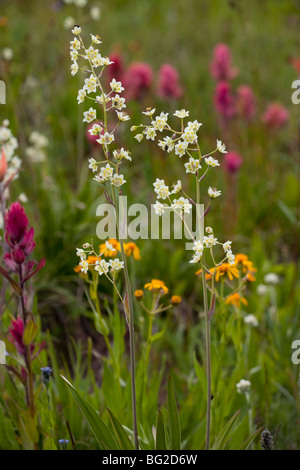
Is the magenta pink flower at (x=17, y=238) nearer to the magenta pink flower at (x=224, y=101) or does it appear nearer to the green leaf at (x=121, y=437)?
the green leaf at (x=121, y=437)

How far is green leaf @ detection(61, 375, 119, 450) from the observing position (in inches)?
48.6

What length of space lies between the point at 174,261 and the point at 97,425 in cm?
129

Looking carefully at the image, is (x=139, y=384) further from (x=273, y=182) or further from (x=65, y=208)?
(x=273, y=182)

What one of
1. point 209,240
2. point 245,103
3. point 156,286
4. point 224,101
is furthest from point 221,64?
point 209,240

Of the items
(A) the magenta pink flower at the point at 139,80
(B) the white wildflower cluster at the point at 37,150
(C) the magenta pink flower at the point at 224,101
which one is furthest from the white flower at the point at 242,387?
(A) the magenta pink flower at the point at 139,80

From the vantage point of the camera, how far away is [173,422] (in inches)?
51.6

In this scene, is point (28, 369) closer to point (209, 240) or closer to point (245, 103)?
point (209, 240)

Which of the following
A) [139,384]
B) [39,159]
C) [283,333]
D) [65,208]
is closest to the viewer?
[139,384]

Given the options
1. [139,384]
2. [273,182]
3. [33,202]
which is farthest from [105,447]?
[273,182]

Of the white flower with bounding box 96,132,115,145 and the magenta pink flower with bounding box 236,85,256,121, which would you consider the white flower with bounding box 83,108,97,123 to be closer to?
the white flower with bounding box 96,132,115,145

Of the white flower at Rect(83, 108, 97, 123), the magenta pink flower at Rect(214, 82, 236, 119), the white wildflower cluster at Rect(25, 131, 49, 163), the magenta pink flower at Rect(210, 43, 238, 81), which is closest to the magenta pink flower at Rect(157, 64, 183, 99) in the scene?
the magenta pink flower at Rect(210, 43, 238, 81)

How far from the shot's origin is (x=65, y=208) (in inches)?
105

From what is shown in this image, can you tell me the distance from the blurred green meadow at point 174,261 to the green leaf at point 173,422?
0.36 feet
